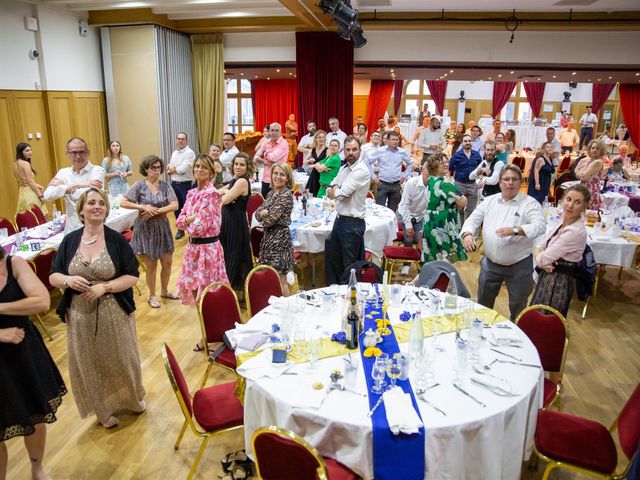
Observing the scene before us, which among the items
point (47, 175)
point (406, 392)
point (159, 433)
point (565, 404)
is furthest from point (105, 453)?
point (47, 175)

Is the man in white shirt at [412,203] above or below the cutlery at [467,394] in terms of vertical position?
above

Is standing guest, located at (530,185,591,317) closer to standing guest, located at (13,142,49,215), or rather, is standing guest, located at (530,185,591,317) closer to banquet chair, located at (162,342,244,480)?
banquet chair, located at (162,342,244,480)

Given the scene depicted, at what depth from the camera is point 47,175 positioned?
28.5 ft

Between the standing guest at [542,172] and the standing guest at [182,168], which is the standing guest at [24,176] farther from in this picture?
the standing guest at [542,172]

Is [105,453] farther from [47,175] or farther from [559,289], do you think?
[47,175]

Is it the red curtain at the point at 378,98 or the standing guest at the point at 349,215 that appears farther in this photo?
the red curtain at the point at 378,98

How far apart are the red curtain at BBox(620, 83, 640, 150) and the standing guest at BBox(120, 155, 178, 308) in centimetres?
1719

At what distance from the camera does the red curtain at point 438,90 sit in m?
19.5

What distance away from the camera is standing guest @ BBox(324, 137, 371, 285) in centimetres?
480

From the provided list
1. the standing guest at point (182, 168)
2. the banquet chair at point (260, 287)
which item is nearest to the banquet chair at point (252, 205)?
the standing guest at point (182, 168)

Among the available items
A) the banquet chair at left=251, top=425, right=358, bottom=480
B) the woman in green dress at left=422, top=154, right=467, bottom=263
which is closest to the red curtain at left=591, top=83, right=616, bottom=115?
the woman in green dress at left=422, top=154, right=467, bottom=263

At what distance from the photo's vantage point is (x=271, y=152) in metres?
8.08

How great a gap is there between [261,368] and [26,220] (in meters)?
4.58

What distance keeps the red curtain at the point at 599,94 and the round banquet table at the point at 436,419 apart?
19230 mm
